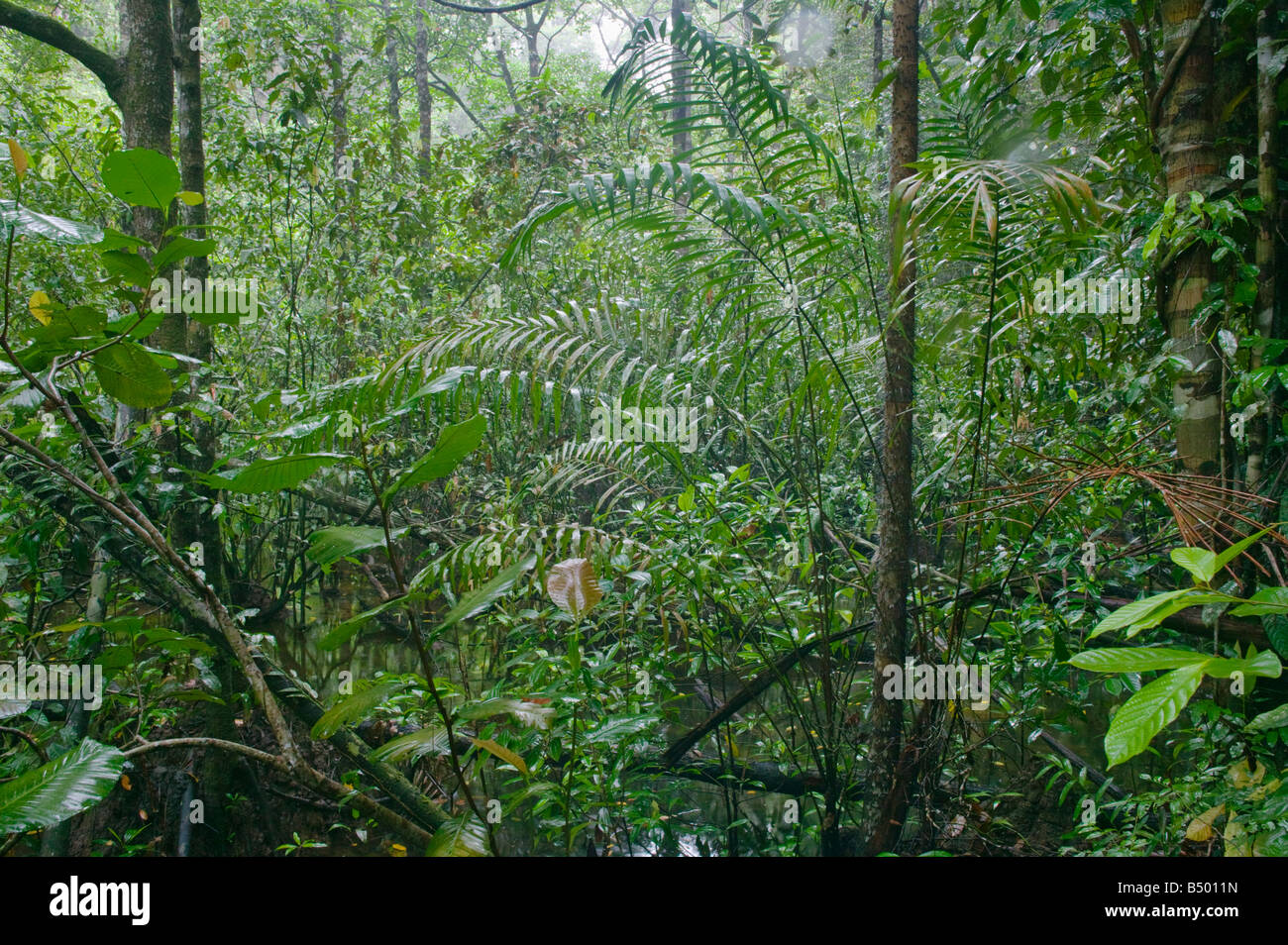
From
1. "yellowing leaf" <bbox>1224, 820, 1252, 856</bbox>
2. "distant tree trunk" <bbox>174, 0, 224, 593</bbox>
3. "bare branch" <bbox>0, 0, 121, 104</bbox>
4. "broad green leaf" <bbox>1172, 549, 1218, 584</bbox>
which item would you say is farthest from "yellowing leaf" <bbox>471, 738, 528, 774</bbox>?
"bare branch" <bbox>0, 0, 121, 104</bbox>

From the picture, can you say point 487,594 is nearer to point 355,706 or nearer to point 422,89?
point 355,706

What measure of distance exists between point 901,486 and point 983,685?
0.56 metres

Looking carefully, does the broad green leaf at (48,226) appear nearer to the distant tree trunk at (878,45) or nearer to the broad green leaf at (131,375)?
the broad green leaf at (131,375)

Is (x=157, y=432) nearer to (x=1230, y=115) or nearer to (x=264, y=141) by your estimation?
(x=264, y=141)

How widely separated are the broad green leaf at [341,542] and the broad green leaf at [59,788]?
0.99ft

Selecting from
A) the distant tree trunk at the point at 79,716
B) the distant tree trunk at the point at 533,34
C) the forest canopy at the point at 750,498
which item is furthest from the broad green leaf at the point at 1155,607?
the distant tree trunk at the point at 533,34

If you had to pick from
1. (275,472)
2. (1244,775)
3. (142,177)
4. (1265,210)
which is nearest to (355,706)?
(275,472)

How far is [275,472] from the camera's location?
36.3 inches

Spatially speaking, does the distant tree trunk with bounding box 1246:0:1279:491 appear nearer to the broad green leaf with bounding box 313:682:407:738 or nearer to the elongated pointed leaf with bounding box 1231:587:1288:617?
the elongated pointed leaf with bounding box 1231:587:1288:617

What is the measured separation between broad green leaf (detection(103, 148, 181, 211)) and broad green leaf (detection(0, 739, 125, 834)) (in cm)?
69

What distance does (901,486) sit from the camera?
6.91ft

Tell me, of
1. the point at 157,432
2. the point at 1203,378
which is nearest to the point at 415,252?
the point at 157,432

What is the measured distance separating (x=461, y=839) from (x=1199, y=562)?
869 mm

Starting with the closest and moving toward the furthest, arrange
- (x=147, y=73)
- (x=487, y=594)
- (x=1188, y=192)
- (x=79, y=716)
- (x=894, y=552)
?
(x=487, y=594) < (x=1188, y=192) < (x=79, y=716) < (x=894, y=552) < (x=147, y=73)
